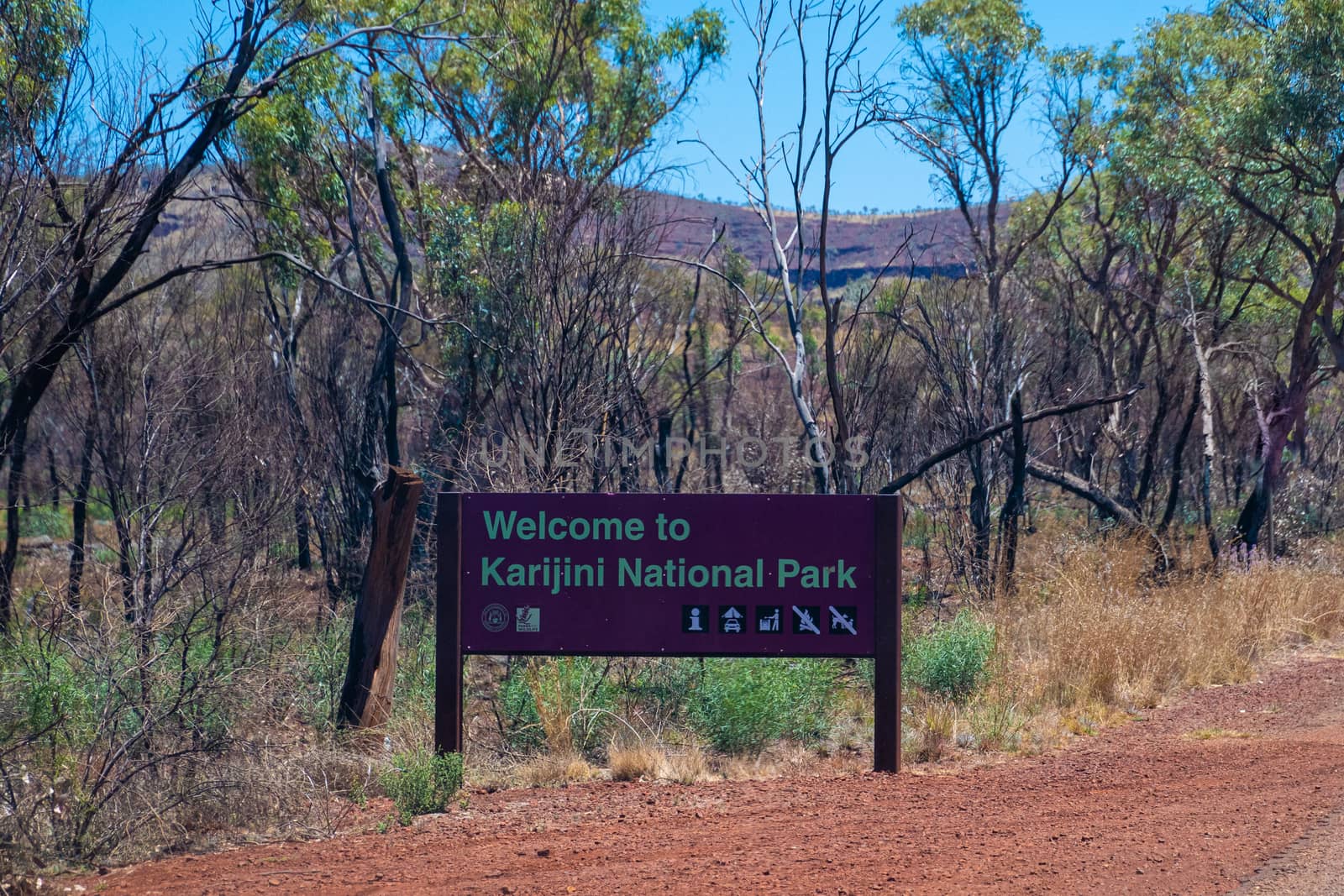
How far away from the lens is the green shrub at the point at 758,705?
22.9ft

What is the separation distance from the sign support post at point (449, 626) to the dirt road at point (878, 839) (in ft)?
1.32

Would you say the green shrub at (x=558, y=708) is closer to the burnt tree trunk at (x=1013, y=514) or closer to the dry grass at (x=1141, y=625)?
the dry grass at (x=1141, y=625)

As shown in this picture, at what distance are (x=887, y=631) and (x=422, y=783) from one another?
2.74 m

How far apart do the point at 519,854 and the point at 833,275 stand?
98215 millimetres

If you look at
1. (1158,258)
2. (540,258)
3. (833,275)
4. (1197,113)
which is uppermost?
(833,275)

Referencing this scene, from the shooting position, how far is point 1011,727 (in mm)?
7320

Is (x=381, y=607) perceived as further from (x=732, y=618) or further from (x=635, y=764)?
(x=732, y=618)

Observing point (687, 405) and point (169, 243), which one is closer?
point (169, 243)

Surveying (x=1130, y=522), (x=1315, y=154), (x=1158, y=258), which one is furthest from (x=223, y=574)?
(x=1158, y=258)

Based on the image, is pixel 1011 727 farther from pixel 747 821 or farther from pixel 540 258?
pixel 540 258

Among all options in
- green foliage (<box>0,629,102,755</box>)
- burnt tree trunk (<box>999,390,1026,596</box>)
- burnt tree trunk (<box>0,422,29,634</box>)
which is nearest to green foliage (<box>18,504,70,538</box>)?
burnt tree trunk (<box>0,422,29,634</box>)

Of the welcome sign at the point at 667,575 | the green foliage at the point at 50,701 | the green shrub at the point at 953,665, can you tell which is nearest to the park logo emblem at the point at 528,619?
the welcome sign at the point at 667,575

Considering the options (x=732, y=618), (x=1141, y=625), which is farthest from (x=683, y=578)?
(x=1141, y=625)

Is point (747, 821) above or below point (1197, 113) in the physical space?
below
